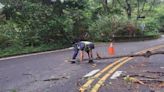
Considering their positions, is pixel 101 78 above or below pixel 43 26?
below

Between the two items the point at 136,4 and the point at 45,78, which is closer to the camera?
the point at 45,78

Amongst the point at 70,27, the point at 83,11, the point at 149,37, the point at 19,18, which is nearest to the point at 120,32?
the point at 149,37

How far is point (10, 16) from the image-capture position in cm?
2223

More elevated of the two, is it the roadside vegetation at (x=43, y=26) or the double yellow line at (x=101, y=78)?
the roadside vegetation at (x=43, y=26)

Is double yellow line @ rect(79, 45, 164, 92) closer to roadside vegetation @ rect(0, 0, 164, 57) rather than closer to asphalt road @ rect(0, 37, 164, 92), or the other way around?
asphalt road @ rect(0, 37, 164, 92)

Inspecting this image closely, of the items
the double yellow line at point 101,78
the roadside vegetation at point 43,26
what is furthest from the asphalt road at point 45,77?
the roadside vegetation at point 43,26

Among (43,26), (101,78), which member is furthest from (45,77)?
(43,26)

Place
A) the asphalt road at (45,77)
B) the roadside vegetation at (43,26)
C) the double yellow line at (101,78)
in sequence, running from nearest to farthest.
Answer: the double yellow line at (101,78), the asphalt road at (45,77), the roadside vegetation at (43,26)

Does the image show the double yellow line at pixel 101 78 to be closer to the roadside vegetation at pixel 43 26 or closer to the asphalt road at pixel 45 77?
the asphalt road at pixel 45 77

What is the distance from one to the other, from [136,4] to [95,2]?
738 cm

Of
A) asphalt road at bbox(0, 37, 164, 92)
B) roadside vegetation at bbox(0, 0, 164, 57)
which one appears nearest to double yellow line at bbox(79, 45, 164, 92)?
asphalt road at bbox(0, 37, 164, 92)

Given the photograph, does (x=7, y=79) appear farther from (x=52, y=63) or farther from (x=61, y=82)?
(x=52, y=63)

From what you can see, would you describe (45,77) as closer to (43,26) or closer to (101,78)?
(101,78)

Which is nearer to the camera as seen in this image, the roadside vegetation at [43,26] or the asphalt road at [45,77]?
the asphalt road at [45,77]
